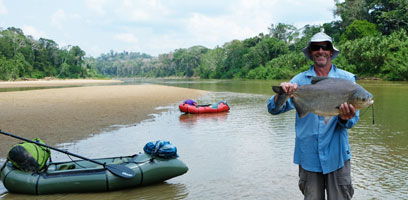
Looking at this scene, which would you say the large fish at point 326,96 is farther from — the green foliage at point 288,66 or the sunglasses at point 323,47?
the green foliage at point 288,66

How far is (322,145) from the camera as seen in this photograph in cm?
319

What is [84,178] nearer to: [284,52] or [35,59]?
[284,52]

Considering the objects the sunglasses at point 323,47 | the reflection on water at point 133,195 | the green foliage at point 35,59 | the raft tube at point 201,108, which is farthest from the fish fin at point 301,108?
the green foliage at point 35,59

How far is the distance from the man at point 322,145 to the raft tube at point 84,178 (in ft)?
13.7

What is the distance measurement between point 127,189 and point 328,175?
15.7ft

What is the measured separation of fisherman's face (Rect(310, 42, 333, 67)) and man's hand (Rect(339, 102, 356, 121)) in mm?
548

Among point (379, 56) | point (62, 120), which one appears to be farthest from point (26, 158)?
point (379, 56)

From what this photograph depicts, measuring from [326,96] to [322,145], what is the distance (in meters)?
0.47

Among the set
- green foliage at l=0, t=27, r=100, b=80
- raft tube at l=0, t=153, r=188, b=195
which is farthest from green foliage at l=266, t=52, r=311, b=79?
raft tube at l=0, t=153, r=188, b=195

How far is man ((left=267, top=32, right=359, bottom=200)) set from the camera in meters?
3.19

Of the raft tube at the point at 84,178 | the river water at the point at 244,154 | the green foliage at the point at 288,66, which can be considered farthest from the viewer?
the green foliage at the point at 288,66

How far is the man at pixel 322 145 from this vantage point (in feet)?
10.5

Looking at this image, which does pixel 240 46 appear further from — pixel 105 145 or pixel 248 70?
pixel 105 145

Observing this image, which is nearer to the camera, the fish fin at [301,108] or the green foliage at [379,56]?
the fish fin at [301,108]
